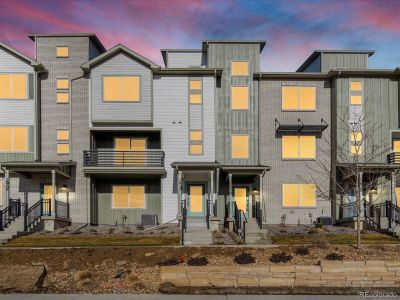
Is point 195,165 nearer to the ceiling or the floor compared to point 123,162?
nearer to the floor

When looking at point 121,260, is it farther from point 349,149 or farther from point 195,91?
point 349,149

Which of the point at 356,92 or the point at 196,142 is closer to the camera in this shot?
the point at 196,142

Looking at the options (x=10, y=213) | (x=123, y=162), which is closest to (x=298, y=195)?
(x=123, y=162)

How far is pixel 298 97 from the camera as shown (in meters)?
30.6

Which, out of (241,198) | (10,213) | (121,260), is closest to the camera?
(121,260)

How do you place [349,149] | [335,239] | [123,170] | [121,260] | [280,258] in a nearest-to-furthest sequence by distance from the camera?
[280,258]
[121,260]
[335,239]
[123,170]
[349,149]

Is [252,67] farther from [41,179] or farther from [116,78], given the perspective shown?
[41,179]

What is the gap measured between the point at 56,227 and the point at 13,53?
11600 millimetres

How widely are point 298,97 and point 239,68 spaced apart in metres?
4.44

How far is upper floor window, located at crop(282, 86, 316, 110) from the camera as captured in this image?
100 feet

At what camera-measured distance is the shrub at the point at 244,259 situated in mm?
17781

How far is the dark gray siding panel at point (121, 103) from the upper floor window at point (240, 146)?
5.78 meters

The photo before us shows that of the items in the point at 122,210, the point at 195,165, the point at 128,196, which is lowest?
the point at 122,210

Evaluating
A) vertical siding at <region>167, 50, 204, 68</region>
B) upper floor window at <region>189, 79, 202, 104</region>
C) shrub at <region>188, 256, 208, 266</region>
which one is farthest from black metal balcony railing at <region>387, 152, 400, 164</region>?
shrub at <region>188, 256, 208, 266</region>
